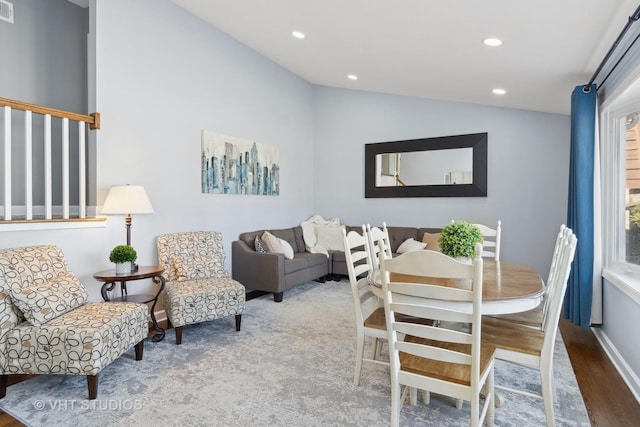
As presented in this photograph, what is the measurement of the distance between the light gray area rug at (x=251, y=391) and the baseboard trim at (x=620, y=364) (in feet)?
1.03

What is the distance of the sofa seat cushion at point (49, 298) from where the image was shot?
2240 millimetres

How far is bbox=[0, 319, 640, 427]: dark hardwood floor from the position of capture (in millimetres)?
2010

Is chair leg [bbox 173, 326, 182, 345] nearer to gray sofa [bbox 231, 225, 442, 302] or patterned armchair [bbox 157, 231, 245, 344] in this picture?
patterned armchair [bbox 157, 231, 245, 344]

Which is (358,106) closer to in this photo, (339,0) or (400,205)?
(400,205)

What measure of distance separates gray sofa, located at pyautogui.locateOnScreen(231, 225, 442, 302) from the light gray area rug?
1.16m

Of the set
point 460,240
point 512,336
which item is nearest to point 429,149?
point 460,240

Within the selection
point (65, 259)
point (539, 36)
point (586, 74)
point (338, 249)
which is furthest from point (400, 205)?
point (65, 259)

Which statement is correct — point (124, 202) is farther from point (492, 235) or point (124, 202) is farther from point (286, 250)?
point (492, 235)

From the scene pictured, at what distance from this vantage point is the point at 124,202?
3023mm

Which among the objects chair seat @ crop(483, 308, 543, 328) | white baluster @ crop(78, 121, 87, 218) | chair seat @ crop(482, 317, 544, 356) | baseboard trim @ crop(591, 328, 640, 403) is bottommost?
baseboard trim @ crop(591, 328, 640, 403)

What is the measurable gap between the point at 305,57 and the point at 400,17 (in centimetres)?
218

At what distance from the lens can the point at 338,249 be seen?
5648 millimetres

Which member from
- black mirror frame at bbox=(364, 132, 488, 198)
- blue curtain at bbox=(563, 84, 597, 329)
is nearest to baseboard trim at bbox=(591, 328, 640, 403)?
blue curtain at bbox=(563, 84, 597, 329)

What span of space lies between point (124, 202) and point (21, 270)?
0.87 meters
